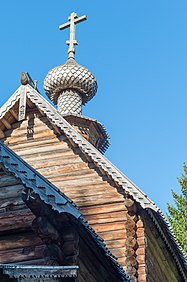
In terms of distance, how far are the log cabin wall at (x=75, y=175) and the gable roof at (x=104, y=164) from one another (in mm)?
280

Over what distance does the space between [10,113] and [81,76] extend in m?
3.63

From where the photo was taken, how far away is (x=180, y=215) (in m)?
23.3

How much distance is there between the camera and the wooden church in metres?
8.30

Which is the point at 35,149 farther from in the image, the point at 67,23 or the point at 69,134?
the point at 67,23

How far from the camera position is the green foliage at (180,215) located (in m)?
21.9

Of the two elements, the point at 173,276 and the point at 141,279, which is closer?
the point at 141,279

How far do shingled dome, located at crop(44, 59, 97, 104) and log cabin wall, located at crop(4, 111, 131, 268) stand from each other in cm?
340

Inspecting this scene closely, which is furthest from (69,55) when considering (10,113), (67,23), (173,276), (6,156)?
(6,156)

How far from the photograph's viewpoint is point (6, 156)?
8242 mm

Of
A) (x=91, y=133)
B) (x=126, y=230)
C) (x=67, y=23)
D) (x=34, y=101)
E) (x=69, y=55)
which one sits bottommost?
(x=126, y=230)

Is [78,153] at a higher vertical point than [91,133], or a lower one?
lower

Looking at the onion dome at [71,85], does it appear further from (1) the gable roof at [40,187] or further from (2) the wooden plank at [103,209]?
(1) the gable roof at [40,187]

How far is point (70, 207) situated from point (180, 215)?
1575 centimetres

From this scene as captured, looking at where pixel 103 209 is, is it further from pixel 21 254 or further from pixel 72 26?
pixel 72 26
